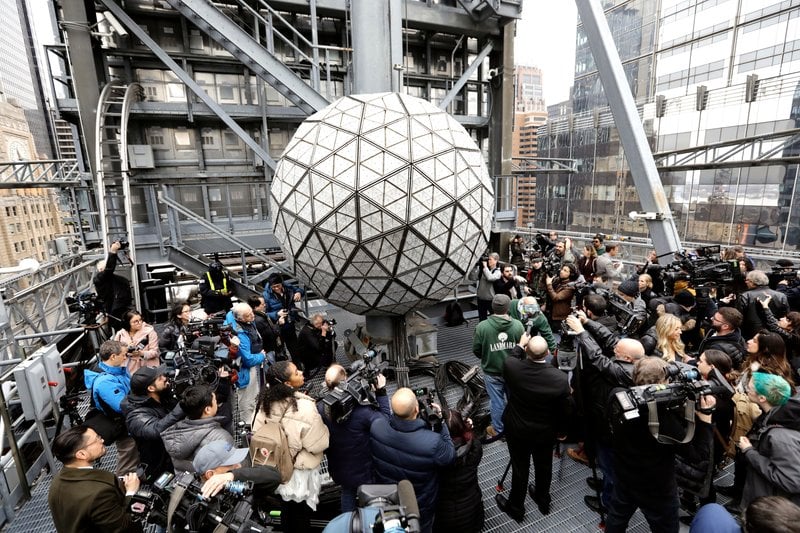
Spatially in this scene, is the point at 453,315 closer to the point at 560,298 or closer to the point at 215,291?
the point at 560,298

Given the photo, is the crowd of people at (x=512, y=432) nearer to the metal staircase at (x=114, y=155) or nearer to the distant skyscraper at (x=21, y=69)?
the metal staircase at (x=114, y=155)

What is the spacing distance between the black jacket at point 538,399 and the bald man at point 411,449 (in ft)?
2.90

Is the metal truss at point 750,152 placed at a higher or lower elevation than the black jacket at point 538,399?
higher

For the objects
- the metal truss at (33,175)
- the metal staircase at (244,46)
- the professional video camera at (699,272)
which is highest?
the metal staircase at (244,46)

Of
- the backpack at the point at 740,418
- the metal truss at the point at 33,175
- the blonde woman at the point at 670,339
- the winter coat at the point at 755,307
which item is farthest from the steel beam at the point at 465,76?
the metal truss at the point at 33,175

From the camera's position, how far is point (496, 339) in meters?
4.41

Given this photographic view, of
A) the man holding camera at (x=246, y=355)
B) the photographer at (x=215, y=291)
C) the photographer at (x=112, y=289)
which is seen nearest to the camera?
the man holding camera at (x=246, y=355)

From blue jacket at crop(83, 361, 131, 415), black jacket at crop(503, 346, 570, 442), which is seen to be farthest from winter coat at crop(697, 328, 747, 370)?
blue jacket at crop(83, 361, 131, 415)

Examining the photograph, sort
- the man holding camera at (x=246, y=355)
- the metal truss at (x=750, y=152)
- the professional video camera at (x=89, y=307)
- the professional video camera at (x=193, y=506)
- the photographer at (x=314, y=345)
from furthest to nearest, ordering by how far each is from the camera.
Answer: the metal truss at (x=750, y=152), the photographer at (x=314, y=345), the professional video camera at (x=89, y=307), the man holding camera at (x=246, y=355), the professional video camera at (x=193, y=506)

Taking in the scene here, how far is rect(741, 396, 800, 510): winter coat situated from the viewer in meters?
2.48

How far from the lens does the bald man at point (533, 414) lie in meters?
3.26

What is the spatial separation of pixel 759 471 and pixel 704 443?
0.31 m

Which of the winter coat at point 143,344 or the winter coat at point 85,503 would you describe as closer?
the winter coat at point 85,503

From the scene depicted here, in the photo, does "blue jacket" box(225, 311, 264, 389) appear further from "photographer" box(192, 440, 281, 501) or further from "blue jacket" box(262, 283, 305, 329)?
"photographer" box(192, 440, 281, 501)
